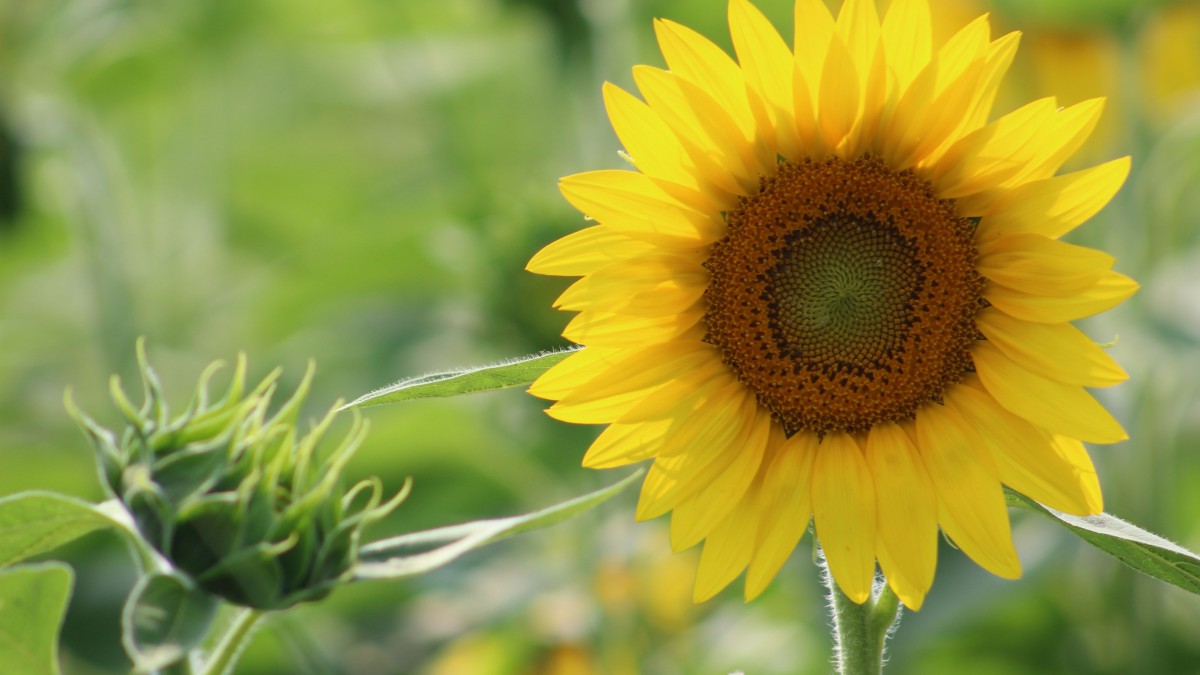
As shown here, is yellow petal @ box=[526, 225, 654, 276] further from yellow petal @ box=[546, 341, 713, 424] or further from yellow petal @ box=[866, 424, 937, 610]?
yellow petal @ box=[866, 424, 937, 610]

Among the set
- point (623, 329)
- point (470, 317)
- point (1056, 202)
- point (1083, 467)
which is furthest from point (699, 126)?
point (470, 317)

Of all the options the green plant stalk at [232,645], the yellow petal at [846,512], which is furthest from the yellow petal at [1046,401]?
the green plant stalk at [232,645]

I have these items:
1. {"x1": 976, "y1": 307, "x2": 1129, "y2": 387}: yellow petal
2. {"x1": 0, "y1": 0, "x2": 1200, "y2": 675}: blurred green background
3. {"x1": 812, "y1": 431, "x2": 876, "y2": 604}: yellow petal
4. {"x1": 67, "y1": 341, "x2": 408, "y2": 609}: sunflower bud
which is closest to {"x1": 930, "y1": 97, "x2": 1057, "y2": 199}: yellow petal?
{"x1": 976, "y1": 307, "x2": 1129, "y2": 387}: yellow petal

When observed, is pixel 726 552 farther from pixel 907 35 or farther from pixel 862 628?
pixel 907 35

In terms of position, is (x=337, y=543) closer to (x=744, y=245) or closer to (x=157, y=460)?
(x=157, y=460)

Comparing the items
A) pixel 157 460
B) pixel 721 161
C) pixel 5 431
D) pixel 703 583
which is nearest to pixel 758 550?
pixel 703 583

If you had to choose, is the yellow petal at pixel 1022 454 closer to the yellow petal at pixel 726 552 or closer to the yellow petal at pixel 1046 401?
the yellow petal at pixel 1046 401
